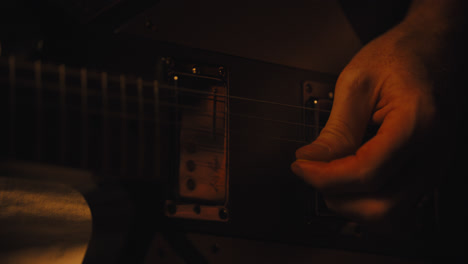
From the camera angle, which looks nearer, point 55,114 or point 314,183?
point 55,114

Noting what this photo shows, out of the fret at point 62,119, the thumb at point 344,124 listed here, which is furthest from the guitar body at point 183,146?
the thumb at point 344,124

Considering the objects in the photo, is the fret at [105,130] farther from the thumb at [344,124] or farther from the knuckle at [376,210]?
the knuckle at [376,210]

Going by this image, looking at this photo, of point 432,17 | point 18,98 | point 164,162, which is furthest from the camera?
point 432,17

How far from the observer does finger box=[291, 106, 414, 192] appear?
1.52ft

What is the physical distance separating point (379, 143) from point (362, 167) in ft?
0.16

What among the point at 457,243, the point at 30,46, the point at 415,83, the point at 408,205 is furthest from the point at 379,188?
the point at 30,46

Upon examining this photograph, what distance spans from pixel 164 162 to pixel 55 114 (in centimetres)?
16

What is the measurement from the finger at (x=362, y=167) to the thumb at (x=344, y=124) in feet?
0.07

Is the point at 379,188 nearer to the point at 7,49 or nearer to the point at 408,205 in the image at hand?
the point at 408,205

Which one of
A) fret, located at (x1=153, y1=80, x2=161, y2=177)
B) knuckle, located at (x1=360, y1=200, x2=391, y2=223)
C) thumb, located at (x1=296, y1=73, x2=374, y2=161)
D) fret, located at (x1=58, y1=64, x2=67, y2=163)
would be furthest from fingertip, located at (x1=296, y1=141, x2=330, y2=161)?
fret, located at (x1=58, y1=64, x2=67, y2=163)

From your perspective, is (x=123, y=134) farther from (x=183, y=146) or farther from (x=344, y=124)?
(x=344, y=124)

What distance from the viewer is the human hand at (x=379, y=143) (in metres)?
0.47

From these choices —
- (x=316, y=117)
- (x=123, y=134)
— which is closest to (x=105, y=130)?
(x=123, y=134)

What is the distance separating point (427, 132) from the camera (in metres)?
0.52
